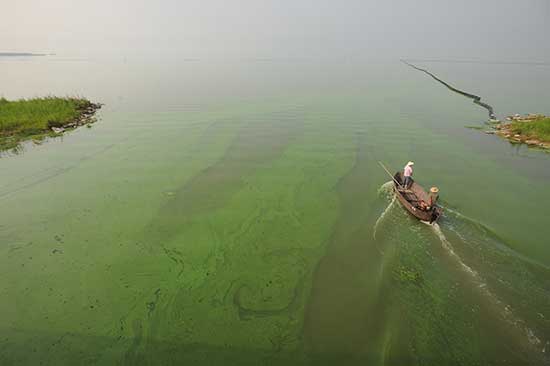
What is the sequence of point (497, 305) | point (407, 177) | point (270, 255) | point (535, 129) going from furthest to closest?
point (535, 129), point (407, 177), point (270, 255), point (497, 305)

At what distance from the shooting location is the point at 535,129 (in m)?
18.8

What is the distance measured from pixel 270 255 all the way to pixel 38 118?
23.5 m

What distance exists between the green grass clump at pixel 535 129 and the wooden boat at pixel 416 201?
13285 millimetres

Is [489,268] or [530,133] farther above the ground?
[530,133]

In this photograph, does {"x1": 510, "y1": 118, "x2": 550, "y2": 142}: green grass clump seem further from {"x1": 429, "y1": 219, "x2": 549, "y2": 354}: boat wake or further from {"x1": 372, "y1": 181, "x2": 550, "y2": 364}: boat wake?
{"x1": 429, "y1": 219, "x2": 549, "y2": 354}: boat wake

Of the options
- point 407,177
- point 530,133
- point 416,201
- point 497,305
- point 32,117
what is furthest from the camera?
point 32,117

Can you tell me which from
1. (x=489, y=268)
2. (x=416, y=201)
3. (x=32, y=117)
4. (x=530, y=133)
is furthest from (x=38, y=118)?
(x=530, y=133)

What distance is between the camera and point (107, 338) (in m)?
6.02

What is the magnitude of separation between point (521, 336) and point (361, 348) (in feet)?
11.0

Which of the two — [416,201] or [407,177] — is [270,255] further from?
[407,177]

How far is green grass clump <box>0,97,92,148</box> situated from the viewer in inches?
767

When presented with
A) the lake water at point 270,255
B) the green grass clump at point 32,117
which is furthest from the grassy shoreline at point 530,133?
the green grass clump at point 32,117

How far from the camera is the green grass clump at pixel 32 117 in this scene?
19.5 meters

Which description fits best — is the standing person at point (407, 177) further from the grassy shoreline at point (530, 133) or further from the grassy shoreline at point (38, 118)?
the grassy shoreline at point (38, 118)
